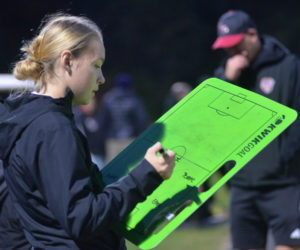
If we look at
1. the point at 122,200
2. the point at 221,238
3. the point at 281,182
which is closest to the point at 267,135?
the point at 122,200

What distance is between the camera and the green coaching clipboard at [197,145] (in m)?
1.93

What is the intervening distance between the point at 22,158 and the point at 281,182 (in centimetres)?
212

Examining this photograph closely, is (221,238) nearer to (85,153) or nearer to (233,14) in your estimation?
(233,14)

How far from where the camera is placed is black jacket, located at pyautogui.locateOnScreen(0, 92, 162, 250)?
5.63 feet

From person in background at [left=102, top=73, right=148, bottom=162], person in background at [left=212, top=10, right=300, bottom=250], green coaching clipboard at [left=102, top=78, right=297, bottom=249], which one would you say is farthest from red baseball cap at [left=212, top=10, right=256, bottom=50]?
person in background at [left=102, top=73, right=148, bottom=162]

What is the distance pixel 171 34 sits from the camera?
16.7 metres

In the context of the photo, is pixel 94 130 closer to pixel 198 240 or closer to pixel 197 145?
pixel 198 240

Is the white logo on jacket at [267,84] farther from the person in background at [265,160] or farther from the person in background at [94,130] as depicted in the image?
the person in background at [94,130]

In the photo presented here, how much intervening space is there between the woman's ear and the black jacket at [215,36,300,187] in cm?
193

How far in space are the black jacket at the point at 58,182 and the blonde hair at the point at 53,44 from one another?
0.10 meters

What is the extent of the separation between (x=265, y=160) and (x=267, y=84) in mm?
476

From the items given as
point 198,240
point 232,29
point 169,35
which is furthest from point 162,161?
point 169,35

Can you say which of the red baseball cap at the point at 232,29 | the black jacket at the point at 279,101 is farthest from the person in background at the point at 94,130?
the black jacket at the point at 279,101

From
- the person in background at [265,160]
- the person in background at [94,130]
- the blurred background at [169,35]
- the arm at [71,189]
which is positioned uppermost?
the arm at [71,189]
